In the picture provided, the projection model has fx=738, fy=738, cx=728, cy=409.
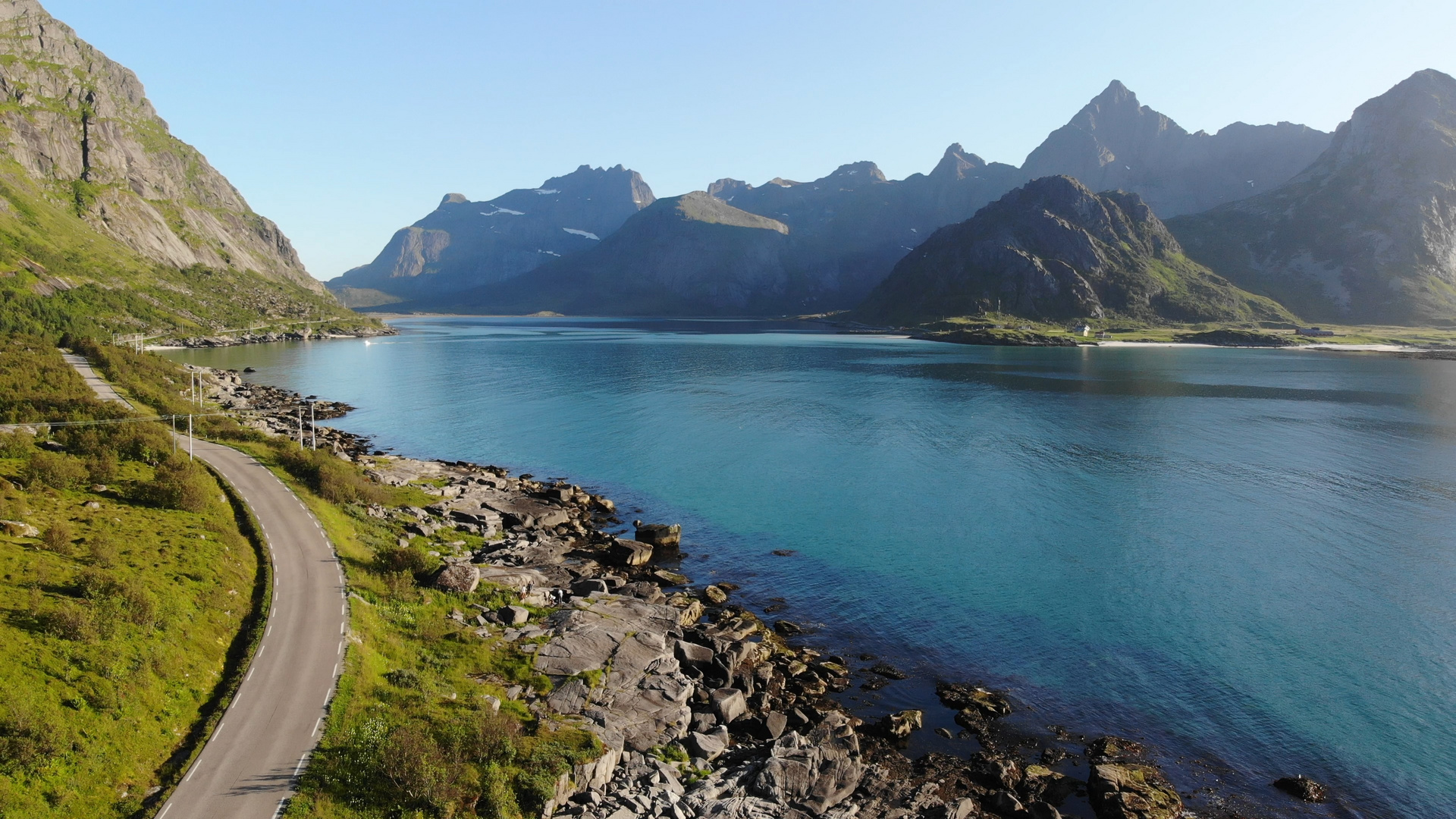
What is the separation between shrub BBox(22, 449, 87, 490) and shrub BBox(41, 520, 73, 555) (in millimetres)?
10550

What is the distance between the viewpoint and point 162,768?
2403cm

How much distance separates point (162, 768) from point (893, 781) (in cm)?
2561

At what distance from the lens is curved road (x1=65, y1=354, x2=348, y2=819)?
2283 cm

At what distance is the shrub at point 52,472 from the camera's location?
45031 millimetres

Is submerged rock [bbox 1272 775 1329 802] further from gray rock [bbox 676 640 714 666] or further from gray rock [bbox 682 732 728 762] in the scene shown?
gray rock [bbox 676 640 714 666]

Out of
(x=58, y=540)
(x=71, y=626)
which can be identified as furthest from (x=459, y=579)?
(x=58, y=540)

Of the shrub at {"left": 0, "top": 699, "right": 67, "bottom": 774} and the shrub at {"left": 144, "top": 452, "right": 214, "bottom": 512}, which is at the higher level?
the shrub at {"left": 144, "top": 452, "right": 214, "bottom": 512}

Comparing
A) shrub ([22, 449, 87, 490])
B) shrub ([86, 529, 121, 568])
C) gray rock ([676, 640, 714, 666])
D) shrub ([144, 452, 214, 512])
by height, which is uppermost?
shrub ([22, 449, 87, 490])

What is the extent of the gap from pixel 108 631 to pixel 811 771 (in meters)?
27.9

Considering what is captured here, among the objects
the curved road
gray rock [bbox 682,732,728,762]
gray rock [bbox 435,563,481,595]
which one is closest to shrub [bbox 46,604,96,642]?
the curved road

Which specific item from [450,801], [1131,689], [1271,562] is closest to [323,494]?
[450,801]

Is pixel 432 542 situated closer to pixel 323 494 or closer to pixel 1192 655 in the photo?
pixel 323 494

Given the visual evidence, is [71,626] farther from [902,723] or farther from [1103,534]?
[1103,534]

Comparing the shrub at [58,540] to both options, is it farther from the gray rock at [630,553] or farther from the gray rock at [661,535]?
the gray rock at [661,535]
